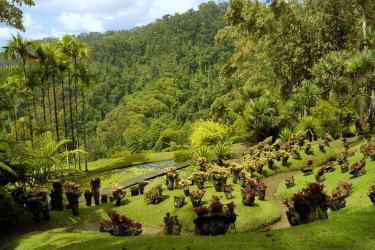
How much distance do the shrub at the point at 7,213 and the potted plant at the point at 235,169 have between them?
8035mm

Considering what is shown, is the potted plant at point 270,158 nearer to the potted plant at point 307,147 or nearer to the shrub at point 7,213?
the potted plant at point 307,147

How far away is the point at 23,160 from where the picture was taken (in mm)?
14297

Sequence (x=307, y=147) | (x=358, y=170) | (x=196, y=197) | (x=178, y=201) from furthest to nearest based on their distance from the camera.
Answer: (x=307, y=147)
(x=358, y=170)
(x=178, y=201)
(x=196, y=197)

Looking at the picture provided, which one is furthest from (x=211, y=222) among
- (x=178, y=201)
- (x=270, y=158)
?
(x=270, y=158)

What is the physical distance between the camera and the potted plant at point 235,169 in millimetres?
15936

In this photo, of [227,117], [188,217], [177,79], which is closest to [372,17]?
[227,117]

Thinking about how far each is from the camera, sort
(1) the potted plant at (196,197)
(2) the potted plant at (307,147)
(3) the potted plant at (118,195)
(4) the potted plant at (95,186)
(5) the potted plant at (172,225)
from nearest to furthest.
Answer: (5) the potted plant at (172,225), (1) the potted plant at (196,197), (3) the potted plant at (118,195), (4) the potted plant at (95,186), (2) the potted plant at (307,147)

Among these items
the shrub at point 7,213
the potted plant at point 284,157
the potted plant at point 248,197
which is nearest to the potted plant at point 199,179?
the potted plant at point 248,197

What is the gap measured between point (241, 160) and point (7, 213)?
1295cm

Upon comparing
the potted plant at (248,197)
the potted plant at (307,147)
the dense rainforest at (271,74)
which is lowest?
the potted plant at (248,197)

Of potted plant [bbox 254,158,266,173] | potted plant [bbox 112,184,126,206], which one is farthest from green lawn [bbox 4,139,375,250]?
potted plant [bbox 254,158,266,173]

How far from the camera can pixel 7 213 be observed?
12.4 meters

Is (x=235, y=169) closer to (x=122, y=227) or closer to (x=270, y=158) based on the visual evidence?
(x=270, y=158)

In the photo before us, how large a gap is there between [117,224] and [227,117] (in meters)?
28.4
